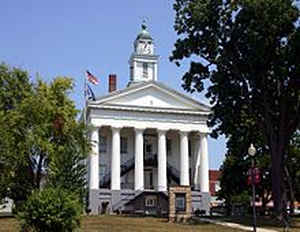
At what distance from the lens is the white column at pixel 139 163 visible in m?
63.2

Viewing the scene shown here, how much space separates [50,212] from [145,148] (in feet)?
143

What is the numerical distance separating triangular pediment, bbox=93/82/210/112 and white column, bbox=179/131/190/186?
319 cm

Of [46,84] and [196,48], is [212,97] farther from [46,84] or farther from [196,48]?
[46,84]

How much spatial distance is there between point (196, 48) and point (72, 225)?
19.2m

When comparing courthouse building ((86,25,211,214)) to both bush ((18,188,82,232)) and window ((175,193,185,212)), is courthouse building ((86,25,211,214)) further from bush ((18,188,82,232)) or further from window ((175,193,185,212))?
bush ((18,188,82,232))

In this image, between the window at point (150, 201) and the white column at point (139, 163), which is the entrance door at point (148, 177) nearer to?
the white column at point (139, 163)

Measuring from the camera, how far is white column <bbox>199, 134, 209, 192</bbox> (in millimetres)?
65812

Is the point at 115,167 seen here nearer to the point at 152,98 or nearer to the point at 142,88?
the point at 152,98

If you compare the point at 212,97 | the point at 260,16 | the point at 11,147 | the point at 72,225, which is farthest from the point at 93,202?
the point at 72,225

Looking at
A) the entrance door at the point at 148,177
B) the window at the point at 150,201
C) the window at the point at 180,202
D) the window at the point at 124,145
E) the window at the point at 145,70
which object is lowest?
the window at the point at 180,202

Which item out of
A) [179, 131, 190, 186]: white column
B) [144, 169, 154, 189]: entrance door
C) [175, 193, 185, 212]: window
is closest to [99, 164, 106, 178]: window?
[144, 169, 154, 189]: entrance door

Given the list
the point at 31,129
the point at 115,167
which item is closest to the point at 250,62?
the point at 31,129

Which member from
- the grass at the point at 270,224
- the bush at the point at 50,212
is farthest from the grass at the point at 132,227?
the bush at the point at 50,212

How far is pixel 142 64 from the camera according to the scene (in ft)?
243
